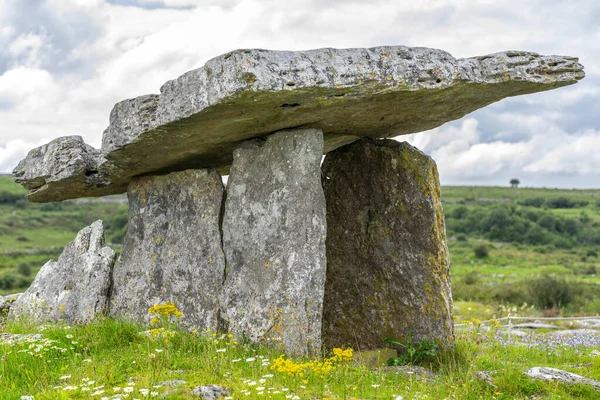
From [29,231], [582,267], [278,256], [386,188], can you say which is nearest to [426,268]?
[386,188]

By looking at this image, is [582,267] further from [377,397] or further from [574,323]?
[377,397]

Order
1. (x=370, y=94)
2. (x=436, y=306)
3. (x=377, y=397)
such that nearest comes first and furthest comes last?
(x=377, y=397) → (x=370, y=94) → (x=436, y=306)

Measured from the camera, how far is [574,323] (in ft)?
50.8

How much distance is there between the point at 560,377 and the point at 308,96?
13.8ft

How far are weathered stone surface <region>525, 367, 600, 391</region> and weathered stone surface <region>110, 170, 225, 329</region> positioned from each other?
4.07 m

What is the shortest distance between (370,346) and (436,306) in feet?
3.66

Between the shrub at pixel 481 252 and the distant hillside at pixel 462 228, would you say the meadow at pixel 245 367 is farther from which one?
the shrub at pixel 481 252

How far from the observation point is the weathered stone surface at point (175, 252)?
9.01 metres

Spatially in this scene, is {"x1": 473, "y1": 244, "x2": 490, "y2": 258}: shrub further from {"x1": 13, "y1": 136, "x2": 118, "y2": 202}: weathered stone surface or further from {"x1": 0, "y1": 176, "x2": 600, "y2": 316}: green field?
{"x1": 13, "y1": 136, "x2": 118, "y2": 202}: weathered stone surface

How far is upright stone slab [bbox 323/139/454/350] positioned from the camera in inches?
368

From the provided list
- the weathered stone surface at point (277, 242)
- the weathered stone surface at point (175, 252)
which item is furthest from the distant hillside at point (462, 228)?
the weathered stone surface at point (277, 242)

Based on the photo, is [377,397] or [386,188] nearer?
[377,397]

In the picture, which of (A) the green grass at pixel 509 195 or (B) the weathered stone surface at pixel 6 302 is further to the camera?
(A) the green grass at pixel 509 195

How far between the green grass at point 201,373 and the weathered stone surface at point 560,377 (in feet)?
0.32
